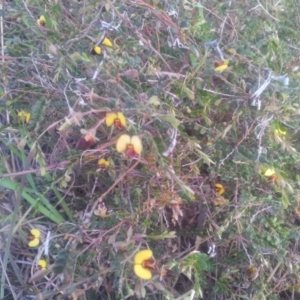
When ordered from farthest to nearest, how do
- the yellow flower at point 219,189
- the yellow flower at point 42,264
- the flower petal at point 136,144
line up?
the yellow flower at point 219,189
the yellow flower at point 42,264
the flower petal at point 136,144

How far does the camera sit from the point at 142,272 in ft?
3.07

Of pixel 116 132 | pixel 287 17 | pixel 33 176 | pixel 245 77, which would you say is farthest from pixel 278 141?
pixel 33 176

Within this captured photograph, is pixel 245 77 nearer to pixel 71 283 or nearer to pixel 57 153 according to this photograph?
pixel 57 153

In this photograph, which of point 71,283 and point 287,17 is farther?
point 287,17

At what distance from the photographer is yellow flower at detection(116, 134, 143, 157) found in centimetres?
92

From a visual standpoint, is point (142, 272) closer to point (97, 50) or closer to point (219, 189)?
point (219, 189)

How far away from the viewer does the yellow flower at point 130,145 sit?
3.03 ft

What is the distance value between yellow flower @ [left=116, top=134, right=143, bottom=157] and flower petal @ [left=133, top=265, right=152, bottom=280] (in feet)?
0.62

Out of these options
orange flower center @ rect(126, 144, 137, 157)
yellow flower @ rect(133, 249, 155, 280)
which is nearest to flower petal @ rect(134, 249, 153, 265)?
yellow flower @ rect(133, 249, 155, 280)

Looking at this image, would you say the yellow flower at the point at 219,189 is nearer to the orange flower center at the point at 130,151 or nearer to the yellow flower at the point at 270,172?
the yellow flower at the point at 270,172

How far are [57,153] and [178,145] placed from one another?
1.01ft

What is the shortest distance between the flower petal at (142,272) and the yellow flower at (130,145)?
19 centimetres

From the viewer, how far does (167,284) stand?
3.80ft

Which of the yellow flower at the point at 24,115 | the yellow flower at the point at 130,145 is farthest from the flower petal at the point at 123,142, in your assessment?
the yellow flower at the point at 24,115
